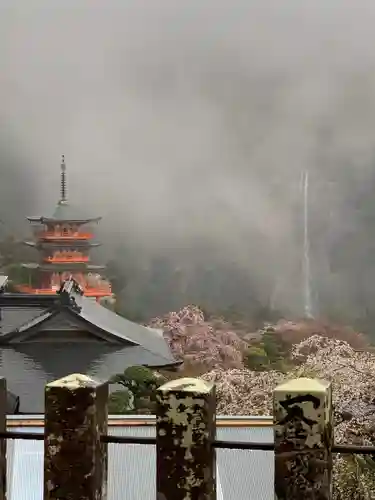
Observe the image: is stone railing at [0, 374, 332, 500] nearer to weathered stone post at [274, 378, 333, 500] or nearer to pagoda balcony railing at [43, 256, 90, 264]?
weathered stone post at [274, 378, 333, 500]

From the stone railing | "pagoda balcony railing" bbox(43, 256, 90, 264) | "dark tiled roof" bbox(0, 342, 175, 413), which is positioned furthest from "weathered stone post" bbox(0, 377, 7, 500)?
"pagoda balcony railing" bbox(43, 256, 90, 264)

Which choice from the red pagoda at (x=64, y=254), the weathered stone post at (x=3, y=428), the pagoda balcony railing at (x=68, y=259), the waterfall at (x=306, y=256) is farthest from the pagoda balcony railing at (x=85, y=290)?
the weathered stone post at (x=3, y=428)

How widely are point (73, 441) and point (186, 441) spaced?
0.11m

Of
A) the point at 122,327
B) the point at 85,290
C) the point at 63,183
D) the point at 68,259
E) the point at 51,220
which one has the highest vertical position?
the point at 63,183

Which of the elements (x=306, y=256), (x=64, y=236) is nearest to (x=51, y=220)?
(x=64, y=236)

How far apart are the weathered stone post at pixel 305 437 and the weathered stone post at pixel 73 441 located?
0.59ft

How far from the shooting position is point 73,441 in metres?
0.70

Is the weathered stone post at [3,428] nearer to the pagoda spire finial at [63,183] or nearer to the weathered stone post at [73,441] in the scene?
the weathered stone post at [73,441]

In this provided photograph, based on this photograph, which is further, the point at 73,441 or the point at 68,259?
the point at 68,259

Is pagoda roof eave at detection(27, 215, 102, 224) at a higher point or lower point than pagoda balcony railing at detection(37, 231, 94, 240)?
higher

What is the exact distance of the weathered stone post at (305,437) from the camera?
0.64 metres

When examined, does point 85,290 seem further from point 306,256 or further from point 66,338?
point 306,256

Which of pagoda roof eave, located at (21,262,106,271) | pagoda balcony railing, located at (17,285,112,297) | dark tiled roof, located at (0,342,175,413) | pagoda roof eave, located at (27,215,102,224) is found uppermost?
pagoda roof eave, located at (27,215,102,224)

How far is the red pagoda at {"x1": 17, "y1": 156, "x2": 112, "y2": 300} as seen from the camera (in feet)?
9.32
